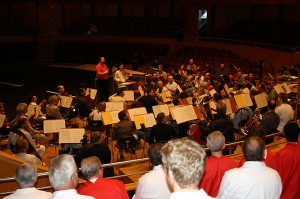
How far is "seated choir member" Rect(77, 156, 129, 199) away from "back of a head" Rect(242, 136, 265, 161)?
4.08 ft

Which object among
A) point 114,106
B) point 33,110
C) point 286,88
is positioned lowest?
point 33,110

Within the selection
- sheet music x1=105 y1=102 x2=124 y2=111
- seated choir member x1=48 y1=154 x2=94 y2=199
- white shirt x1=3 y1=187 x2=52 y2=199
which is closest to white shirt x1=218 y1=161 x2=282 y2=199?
seated choir member x1=48 y1=154 x2=94 y2=199

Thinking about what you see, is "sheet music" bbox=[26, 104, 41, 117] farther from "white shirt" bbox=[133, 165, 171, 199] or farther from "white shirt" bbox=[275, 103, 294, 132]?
"white shirt" bbox=[133, 165, 171, 199]

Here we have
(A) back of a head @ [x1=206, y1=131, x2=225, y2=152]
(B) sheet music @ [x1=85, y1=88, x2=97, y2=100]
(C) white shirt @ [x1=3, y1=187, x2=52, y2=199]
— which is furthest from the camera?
(B) sheet music @ [x1=85, y1=88, x2=97, y2=100]

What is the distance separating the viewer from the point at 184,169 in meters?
2.60

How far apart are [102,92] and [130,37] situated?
12.2 m

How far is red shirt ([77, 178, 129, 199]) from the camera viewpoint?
13.6ft

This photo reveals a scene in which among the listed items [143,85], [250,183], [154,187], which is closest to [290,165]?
[250,183]

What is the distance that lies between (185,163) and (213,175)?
223cm

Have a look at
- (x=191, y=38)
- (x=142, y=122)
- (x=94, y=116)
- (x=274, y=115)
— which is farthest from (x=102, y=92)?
(x=191, y=38)

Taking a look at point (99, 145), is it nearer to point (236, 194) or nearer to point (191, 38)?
point (236, 194)

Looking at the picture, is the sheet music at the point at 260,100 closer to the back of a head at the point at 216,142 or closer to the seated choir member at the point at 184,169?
the back of a head at the point at 216,142

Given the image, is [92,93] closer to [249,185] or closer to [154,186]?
[154,186]

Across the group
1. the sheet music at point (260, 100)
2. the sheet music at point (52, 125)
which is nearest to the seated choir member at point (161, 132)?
the sheet music at point (52, 125)
